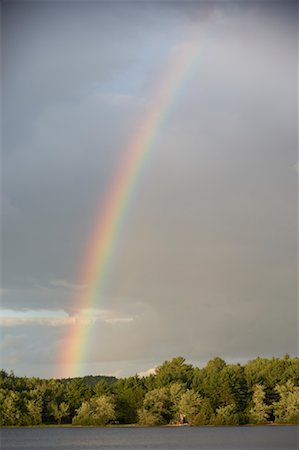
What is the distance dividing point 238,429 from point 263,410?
2.70 metres

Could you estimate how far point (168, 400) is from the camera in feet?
200

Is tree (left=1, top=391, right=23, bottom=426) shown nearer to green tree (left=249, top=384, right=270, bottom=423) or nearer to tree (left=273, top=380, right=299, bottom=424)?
green tree (left=249, top=384, right=270, bottom=423)

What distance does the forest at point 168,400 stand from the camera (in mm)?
59781

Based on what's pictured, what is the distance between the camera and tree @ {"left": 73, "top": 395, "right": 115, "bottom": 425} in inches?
2365

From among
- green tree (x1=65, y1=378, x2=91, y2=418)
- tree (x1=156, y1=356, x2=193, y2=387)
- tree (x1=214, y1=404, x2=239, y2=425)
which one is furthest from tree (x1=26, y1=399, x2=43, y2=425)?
tree (x1=214, y1=404, x2=239, y2=425)

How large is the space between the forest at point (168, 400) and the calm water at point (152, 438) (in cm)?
105

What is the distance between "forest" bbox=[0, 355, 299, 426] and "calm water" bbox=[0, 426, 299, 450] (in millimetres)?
1050

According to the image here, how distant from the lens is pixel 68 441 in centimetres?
5138

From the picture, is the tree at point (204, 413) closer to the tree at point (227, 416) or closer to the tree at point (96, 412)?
Result: the tree at point (227, 416)

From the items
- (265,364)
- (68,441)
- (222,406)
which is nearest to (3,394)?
(68,441)

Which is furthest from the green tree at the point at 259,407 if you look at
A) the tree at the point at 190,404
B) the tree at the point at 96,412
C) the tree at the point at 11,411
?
the tree at the point at 11,411

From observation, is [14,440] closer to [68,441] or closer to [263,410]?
[68,441]

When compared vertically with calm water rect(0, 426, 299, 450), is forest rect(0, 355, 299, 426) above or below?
above

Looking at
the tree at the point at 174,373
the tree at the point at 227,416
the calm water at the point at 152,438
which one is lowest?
the calm water at the point at 152,438
